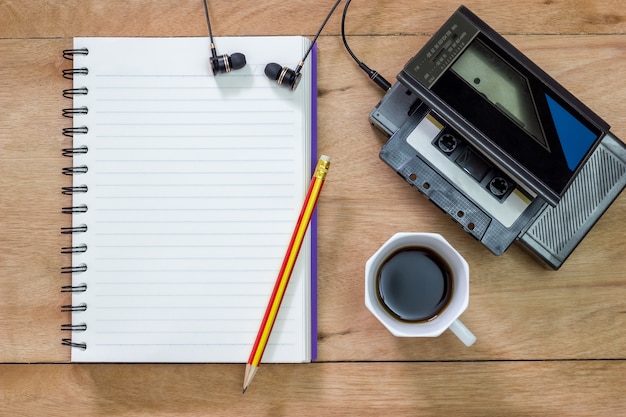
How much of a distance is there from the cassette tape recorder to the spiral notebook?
0.12 m

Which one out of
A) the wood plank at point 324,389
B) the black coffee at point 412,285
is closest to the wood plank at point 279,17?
the black coffee at point 412,285

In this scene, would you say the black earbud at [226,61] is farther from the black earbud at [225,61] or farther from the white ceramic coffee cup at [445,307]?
the white ceramic coffee cup at [445,307]

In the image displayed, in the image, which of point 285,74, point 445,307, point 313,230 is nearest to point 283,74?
point 285,74

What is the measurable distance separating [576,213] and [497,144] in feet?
0.41

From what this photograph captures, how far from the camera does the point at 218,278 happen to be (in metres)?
0.64

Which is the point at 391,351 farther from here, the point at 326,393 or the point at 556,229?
the point at 556,229

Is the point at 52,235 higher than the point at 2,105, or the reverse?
the point at 2,105

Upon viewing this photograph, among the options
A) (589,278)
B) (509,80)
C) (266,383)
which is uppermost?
(509,80)

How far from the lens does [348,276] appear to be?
0.65 m

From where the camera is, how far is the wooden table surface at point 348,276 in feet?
2.13

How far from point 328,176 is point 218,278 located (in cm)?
17

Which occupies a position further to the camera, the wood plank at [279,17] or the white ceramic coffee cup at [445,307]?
the wood plank at [279,17]

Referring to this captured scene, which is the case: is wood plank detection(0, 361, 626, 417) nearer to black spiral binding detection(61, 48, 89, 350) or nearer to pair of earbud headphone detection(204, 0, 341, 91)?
black spiral binding detection(61, 48, 89, 350)

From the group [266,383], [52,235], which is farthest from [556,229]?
[52,235]
